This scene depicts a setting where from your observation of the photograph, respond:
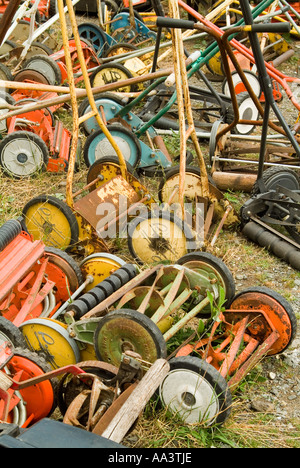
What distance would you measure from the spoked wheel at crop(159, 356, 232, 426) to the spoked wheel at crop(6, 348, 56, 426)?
50cm

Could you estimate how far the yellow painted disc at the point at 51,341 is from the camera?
277cm

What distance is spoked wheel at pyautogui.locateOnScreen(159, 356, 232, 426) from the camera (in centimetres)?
244

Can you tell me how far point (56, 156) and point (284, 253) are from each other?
1983mm

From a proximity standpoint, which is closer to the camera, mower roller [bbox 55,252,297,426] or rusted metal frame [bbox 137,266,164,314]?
mower roller [bbox 55,252,297,426]

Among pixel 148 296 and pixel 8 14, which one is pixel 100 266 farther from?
pixel 8 14

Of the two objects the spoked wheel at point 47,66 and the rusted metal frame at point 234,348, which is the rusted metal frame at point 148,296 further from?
the spoked wheel at point 47,66

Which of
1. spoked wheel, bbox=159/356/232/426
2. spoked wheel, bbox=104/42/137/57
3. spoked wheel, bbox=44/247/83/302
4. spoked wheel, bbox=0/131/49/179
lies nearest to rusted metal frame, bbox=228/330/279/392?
spoked wheel, bbox=159/356/232/426

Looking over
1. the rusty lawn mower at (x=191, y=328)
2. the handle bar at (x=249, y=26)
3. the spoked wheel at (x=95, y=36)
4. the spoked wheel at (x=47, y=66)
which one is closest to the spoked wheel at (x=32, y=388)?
the rusty lawn mower at (x=191, y=328)

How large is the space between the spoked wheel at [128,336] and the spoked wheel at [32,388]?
281 millimetres

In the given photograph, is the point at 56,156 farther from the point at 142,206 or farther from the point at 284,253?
the point at 284,253

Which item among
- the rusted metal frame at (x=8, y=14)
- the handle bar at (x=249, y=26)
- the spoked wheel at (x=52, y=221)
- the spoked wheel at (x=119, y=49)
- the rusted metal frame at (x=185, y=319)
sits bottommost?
the rusted metal frame at (x=185, y=319)

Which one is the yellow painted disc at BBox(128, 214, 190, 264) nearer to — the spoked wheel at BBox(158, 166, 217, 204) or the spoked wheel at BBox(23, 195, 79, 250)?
the spoked wheel at BBox(23, 195, 79, 250)

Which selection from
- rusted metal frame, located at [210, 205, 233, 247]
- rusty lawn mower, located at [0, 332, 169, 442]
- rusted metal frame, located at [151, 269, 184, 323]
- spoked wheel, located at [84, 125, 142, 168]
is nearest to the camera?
rusty lawn mower, located at [0, 332, 169, 442]

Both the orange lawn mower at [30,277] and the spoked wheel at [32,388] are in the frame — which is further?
the orange lawn mower at [30,277]
